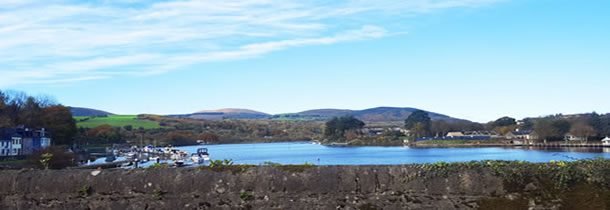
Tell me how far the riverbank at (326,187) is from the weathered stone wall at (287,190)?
0.6 inches

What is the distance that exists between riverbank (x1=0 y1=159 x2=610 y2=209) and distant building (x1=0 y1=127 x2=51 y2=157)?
→ 3298 inches

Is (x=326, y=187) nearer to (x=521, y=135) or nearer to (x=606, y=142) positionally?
(x=606, y=142)

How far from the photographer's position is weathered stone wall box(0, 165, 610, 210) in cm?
964

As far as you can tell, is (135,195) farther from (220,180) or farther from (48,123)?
(48,123)

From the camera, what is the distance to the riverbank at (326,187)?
962cm

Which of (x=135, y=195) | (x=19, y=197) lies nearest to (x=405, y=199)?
(x=135, y=195)

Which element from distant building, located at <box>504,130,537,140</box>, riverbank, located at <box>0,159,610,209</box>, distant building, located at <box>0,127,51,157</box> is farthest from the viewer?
distant building, located at <box>504,130,537,140</box>

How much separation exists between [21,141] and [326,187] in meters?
97.0

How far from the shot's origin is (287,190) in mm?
10055

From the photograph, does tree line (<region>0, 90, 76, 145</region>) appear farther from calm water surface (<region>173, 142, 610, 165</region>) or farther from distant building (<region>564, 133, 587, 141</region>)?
distant building (<region>564, 133, 587, 141</region>)

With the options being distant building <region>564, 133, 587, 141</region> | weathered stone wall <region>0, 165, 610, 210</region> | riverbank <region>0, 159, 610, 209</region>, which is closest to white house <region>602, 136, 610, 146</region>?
distant building <region>564, 133, 587, 141</region>

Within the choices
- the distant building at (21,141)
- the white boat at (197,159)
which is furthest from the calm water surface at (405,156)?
the distant building at (21,141)

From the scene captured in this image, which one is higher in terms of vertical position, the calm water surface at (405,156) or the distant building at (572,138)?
the distant building at (572,138)

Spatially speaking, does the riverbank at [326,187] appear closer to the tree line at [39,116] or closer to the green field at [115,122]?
the tree line at [39,116]
